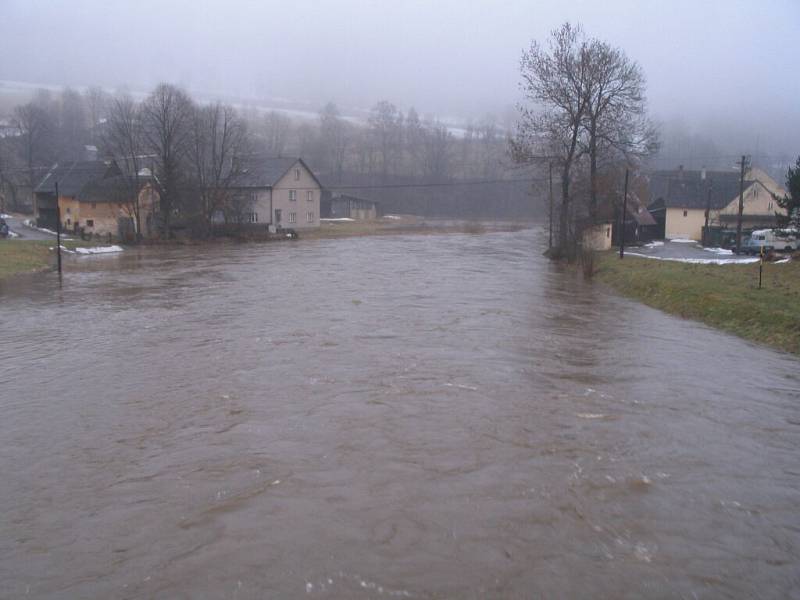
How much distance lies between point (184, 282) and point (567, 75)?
2450 cm

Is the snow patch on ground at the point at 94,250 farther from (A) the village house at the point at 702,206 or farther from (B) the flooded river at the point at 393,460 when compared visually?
(A) the village house at the point at 702,206

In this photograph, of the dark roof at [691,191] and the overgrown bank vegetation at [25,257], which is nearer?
the overgrown bank vegetation at [25,257]

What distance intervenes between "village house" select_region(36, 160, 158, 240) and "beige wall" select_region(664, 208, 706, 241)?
135 ft

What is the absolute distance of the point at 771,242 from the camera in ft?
129

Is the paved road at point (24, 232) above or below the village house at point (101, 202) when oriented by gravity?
below

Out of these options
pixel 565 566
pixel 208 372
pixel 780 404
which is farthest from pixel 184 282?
pixel 565 566

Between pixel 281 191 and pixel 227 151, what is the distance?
6.89 metres

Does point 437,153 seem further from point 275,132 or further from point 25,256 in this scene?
point 25,256

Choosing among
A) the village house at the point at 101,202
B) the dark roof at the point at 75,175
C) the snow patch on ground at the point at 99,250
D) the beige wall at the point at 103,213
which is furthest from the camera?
the dark roof at the point at 75,175

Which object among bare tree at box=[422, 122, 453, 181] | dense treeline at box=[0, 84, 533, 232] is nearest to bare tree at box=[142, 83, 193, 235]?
dense treeline at box=[0, 84, 533, 232]

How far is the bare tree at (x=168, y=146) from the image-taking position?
5191 centimetres

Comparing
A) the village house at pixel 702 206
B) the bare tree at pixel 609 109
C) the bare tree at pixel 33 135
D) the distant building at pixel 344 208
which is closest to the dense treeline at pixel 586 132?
the bare tree at pixel 609 109

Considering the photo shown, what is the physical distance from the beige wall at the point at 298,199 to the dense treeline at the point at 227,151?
4.67 metres

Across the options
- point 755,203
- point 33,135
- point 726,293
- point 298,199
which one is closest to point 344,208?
point 298,199
